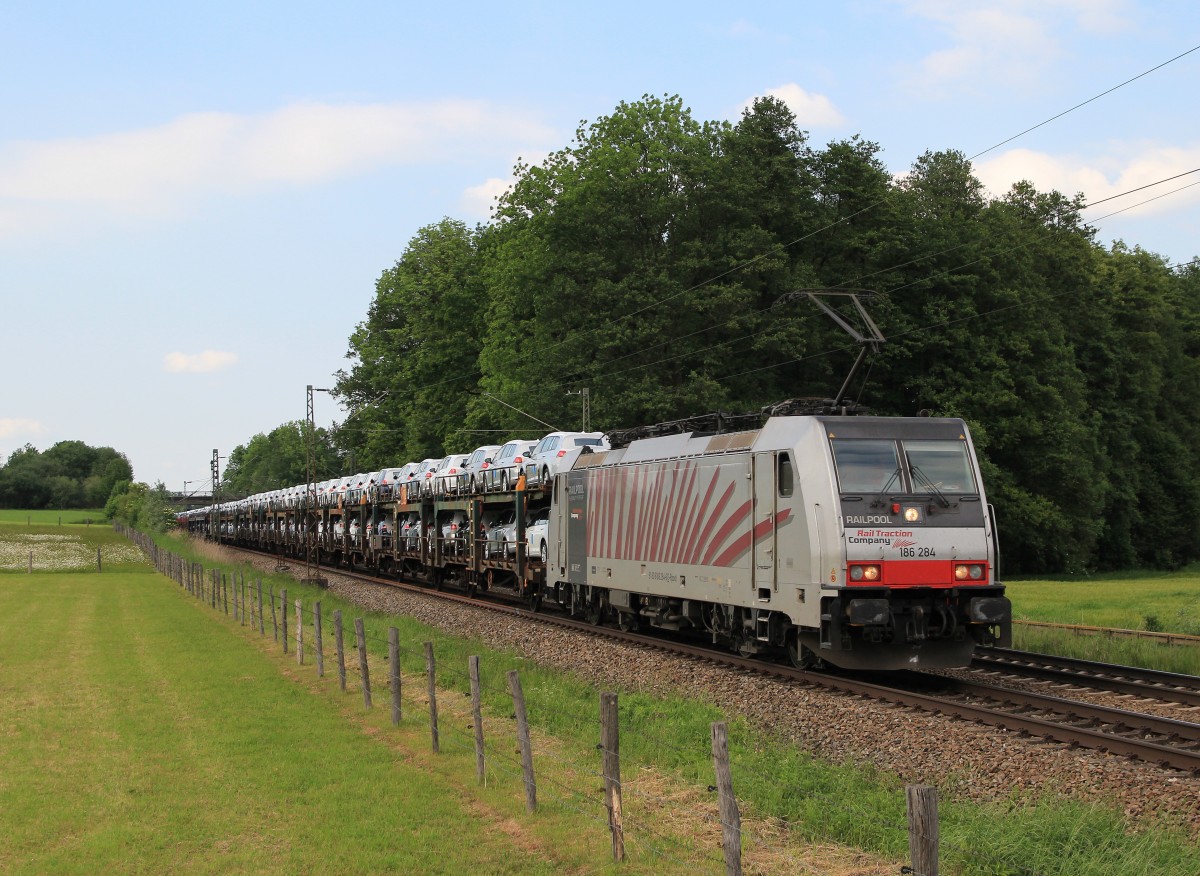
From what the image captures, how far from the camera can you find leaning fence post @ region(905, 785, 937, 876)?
216 inches

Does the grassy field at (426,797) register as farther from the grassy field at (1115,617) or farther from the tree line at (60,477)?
the tree line at (60,477)

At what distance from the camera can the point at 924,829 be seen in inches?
217

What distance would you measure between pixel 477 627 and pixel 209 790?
43.8 feet

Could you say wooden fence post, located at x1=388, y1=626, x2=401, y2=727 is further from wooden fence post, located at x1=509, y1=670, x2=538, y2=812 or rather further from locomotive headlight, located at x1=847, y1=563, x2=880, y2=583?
locomotive headlight, located at x1=847, y1=563, x2=880, y2=583

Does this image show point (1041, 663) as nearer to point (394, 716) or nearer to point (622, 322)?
point (394, 716)

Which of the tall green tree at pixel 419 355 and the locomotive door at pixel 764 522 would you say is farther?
the tall green tree at pixel 419 355

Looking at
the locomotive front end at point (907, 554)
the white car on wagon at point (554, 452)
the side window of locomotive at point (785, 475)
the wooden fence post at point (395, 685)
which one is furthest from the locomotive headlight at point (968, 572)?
the white car on wagon at point (554, 452)

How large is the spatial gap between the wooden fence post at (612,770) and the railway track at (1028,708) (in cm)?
512

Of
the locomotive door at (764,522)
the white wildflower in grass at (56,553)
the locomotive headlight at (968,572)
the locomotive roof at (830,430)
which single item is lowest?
the white wildflower in grass at (56,553)

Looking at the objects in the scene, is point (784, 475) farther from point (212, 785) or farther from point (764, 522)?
point (212, 785)

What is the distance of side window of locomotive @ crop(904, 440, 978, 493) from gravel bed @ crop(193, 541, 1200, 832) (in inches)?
119

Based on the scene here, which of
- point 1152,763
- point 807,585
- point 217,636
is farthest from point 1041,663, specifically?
point 217,636

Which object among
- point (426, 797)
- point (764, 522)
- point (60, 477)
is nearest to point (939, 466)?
point (764, 522)

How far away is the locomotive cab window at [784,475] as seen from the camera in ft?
50.8
